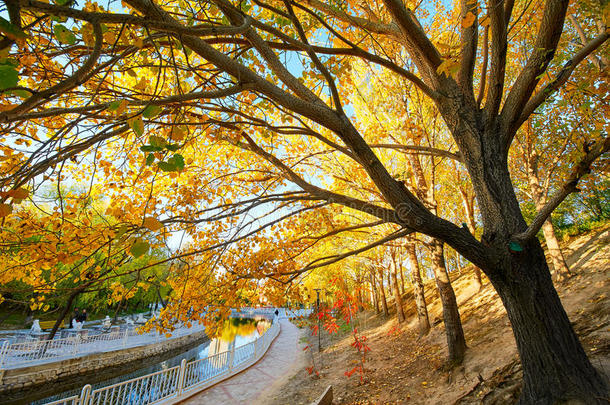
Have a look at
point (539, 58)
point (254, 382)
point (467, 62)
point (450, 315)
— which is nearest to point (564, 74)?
point (539, 58)

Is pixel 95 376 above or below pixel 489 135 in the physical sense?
below

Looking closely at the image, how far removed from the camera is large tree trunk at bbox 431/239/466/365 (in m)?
6.29

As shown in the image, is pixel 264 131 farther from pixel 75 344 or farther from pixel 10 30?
pixel 75 344

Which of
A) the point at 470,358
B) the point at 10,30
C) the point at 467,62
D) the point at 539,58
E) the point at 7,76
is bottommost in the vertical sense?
the point at 470,358

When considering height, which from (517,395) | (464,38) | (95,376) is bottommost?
(95,376)

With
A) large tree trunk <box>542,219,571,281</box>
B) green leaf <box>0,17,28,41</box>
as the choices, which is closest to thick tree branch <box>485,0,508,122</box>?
green leaf <box>0,17,28,41</box>

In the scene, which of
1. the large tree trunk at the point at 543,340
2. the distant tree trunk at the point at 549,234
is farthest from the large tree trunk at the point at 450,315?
the distant tree trunk at the point at 549,234

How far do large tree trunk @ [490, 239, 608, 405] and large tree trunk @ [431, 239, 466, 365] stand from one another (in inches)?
142

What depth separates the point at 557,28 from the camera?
2.88 meters

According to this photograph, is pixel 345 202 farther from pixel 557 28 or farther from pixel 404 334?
pixel 404 334

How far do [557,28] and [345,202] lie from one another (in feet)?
9.77

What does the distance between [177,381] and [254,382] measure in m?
3.15

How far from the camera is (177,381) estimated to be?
26.0ft

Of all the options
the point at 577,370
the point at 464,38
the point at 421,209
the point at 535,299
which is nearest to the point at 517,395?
the point at 577,370
